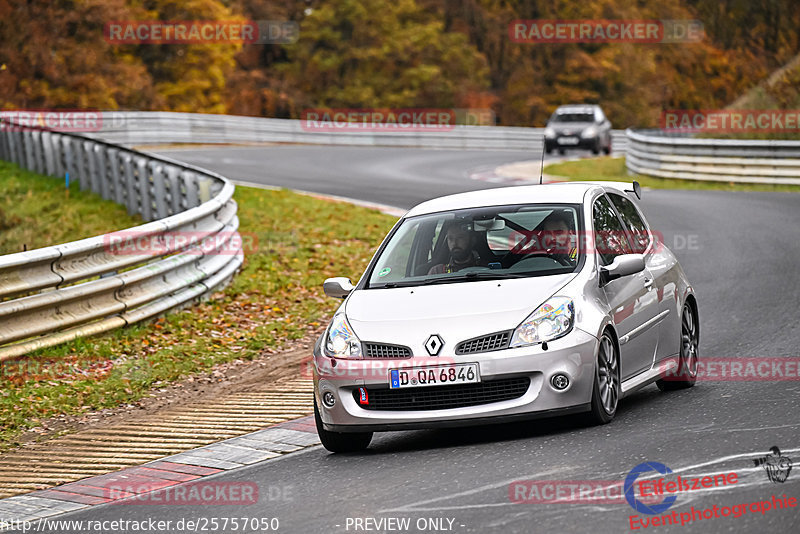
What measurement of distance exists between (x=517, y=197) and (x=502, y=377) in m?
1.92

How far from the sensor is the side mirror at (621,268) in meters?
8.11

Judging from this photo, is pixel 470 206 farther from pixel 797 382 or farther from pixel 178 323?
pixel 178 323

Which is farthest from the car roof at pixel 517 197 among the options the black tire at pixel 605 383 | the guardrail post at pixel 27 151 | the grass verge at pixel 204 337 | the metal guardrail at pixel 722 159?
the guardrail post at pixel 27 151

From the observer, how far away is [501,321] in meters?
7.43

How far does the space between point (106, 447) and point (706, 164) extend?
21.8 meters

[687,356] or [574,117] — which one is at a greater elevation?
[687,356]

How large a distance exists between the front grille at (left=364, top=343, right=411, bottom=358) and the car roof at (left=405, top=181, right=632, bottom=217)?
1.67 meters

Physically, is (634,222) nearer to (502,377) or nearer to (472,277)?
(472,277)

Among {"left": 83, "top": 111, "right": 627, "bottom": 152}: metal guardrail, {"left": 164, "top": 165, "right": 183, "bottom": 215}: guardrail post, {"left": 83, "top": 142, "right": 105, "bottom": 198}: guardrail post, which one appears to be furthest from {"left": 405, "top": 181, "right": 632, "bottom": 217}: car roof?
{"left": 83, "top": 111, "right": 627, "bottom": 152}: metal guardrail

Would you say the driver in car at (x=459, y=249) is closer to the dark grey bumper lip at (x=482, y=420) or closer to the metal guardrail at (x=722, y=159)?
the dark grey bumper lip at (x=482, y=420)

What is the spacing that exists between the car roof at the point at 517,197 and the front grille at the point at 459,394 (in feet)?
5.83

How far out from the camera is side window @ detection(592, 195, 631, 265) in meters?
8.52

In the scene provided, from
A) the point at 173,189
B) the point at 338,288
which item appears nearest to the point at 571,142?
the point at 173,189

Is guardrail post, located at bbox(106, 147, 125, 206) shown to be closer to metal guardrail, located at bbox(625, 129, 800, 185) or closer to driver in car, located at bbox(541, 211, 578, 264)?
metal guardrail, located at bbox(625, 129, 800, 185)
